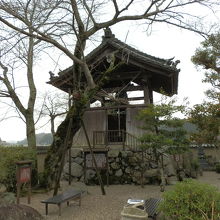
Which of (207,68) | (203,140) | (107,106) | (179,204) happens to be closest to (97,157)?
(107,106)

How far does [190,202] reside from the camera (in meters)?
5.20

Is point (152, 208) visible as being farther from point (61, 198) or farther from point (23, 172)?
point (23, 172)

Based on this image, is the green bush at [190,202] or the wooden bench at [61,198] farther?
the wooden bench at [61,198]

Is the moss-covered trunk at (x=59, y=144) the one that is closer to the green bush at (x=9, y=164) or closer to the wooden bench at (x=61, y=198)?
the green bush at (x=9, y=164)

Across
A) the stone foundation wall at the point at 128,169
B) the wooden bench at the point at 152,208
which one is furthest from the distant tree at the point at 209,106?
the wooden bench at the point at 152,208

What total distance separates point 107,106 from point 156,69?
131 inches

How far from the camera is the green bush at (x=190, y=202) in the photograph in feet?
16.7

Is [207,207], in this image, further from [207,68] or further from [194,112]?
[207,68]

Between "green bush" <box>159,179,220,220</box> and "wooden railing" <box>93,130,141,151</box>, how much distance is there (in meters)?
8.12

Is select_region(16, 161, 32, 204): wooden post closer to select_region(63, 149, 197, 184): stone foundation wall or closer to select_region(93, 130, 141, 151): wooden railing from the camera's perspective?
select_region(63, 149, 197, 184): stone foundation wall

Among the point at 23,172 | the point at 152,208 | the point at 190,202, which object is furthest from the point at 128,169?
the point at 190,202

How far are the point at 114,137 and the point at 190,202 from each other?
31.7 feet

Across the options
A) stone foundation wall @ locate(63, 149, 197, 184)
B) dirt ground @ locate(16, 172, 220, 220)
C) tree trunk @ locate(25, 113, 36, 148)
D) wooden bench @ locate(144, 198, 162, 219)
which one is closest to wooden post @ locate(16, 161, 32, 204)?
dirt ground @ locate(16, 172, 220, 220)

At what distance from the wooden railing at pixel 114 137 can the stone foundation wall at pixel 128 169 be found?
0.41m
